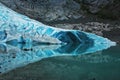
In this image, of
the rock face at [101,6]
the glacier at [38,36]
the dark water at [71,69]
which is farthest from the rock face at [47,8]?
the dark water at [71,69]

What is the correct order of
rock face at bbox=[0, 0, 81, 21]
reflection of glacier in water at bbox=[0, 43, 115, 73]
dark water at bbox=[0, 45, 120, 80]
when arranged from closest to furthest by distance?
dark water at bbox=[0, 45, 120, 80], reflection of glacier in water at bbox=[0, 43, 115, 73], rock face at bbox=[0, 0, 81, 21]

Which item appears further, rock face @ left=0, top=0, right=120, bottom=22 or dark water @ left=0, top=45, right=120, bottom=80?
rock face @ left=0, top=0, right=120, bottom=22

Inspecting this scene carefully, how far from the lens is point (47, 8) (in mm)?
46094

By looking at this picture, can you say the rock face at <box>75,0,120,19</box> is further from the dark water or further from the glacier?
the dark water

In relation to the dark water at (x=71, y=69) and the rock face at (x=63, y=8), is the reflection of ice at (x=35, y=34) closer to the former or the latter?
the rock face at (x=63, y=8)

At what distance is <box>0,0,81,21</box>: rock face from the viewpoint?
44.6 meters

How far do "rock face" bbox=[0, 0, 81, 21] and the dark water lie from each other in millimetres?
17333

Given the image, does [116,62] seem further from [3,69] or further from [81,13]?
[81,13]

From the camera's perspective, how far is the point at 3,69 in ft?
66.9

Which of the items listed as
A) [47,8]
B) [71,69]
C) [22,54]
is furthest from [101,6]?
[71,69]

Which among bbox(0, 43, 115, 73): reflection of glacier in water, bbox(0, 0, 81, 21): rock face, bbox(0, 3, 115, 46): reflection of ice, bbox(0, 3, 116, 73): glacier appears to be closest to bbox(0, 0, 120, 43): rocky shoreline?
bbox(0, 0, 81, 21): rock face

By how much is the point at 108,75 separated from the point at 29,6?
2796cm

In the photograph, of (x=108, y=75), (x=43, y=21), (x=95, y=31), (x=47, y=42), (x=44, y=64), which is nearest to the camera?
(x=108, y=75)

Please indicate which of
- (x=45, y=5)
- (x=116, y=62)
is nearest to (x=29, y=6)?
(x=45, y=5)
